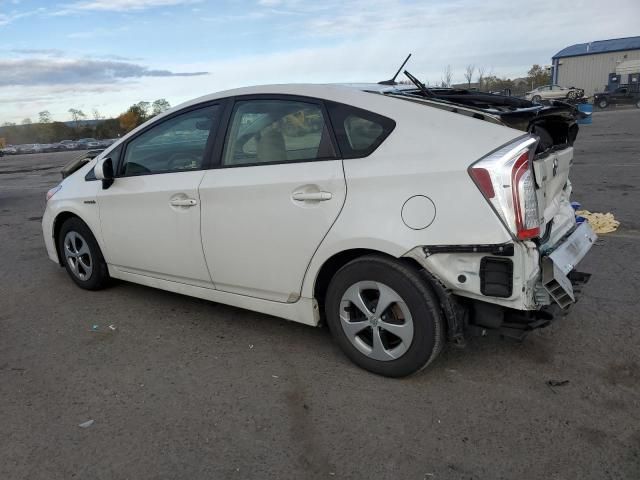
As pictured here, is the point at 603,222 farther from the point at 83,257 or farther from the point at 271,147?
the point at 83,257

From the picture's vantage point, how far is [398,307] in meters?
2.96

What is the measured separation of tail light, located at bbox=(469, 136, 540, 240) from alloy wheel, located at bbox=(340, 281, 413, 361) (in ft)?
2.39

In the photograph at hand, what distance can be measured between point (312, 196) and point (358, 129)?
0.47 metres

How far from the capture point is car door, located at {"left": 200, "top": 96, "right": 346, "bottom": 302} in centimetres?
307

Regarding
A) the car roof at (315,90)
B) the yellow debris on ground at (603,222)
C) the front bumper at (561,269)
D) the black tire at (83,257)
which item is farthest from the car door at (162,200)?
the yellow debris on ground at (603,222)

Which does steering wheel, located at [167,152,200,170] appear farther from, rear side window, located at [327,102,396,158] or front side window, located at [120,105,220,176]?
rear side window, located at [327,102,396,158]

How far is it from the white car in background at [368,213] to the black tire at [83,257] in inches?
31.7

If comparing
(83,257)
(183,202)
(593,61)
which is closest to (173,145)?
(183,202)

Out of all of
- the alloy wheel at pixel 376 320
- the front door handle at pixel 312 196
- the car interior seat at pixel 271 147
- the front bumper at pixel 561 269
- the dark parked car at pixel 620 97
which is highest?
the car interior seat at pixel 271 147

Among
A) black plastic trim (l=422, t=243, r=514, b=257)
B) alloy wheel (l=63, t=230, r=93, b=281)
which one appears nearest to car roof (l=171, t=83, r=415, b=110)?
black plastic trim (l=422, t=243, r=514, b=257)

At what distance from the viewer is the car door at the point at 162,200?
3.66 metres

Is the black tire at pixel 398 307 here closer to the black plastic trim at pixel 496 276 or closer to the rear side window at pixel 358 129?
the black plastic trim at pixel 496 276

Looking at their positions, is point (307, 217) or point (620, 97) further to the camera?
point (620, 97)

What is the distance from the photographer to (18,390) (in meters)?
3.15
